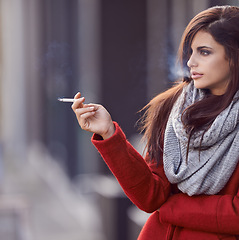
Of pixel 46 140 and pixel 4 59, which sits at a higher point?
pixel 4 59

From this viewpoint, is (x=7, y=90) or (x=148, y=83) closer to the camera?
(x=148, y=83)

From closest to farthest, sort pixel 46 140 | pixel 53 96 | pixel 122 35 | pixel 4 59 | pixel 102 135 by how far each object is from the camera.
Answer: pixel 102 135, pixel 122 35, pixel 53 96, pixel 46 140, pixel 4 59

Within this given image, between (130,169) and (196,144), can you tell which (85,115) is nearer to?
(130,169)

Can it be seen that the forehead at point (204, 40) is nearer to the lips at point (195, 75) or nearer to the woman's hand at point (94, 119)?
the lips at point (195, 75)

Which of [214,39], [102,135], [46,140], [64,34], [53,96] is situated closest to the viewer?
[214,39]

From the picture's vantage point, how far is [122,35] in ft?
17.0

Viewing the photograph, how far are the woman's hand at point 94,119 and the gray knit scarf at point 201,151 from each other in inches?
6.8

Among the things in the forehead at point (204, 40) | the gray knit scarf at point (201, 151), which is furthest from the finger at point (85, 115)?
the forehead at point (204, 40)

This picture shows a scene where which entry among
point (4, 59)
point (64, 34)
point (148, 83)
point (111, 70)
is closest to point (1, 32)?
point (4, 59)

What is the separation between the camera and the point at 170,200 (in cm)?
160

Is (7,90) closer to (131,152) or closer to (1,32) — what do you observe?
(1,32)

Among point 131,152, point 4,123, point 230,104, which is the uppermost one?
point 230,104

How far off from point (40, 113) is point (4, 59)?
12.3 feet

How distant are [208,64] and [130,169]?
0.37 m
